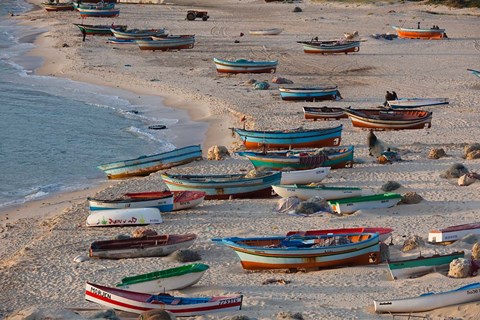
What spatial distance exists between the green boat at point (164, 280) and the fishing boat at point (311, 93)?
1746 centimetres

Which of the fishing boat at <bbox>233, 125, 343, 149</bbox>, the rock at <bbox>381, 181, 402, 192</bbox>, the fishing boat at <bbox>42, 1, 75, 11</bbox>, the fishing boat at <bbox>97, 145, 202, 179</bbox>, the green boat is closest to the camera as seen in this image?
the green boat

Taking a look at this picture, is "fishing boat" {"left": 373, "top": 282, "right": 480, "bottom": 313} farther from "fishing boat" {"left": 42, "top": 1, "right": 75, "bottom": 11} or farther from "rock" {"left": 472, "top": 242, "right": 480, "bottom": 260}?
"fishing boat" {"left": 42, "top": 1, "right": 75, "bottom": 11}

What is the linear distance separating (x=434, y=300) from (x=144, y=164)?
474 inches

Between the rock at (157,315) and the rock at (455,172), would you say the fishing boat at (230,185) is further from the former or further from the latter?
the rock at (157,315)

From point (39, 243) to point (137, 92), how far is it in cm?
1882

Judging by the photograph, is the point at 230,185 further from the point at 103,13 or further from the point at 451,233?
the point at 103,13

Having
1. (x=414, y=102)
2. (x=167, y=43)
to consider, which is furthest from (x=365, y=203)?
(x=167, y=43)

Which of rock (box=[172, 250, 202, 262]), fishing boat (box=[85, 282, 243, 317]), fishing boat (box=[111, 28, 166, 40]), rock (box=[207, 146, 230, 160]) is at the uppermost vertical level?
fishing boat (box=[85, 282, 243, 317])

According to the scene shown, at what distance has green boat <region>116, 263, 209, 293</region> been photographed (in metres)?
15.0

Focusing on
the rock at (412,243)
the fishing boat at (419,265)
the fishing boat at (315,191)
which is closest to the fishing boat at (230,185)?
the fishing boat at (315,191)

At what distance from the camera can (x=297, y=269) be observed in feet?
52.9

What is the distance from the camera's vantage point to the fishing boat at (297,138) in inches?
986

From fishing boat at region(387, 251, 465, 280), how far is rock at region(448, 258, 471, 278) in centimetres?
31

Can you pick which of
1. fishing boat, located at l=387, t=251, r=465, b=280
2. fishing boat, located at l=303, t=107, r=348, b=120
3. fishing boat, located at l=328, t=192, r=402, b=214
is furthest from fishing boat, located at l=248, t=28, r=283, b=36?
fishing boat, located at l=387, t=251, r=465, b=280
